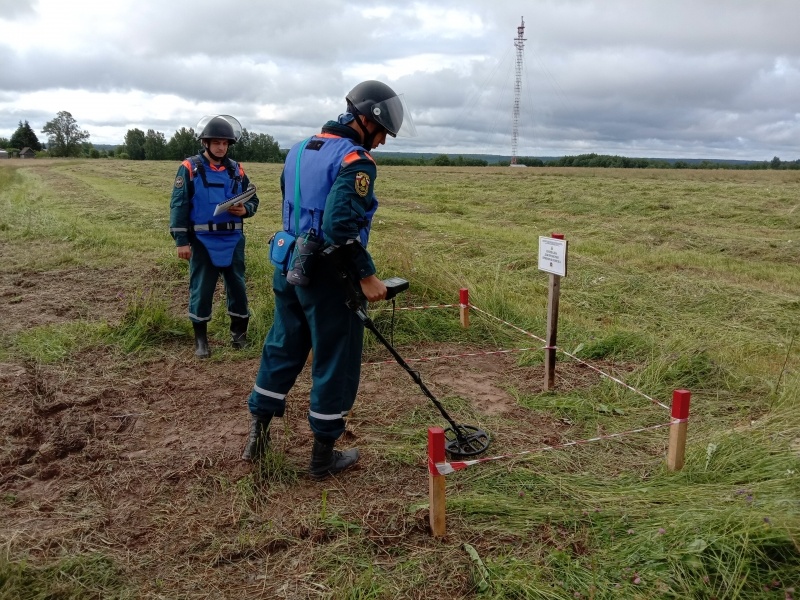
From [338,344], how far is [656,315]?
4.77m

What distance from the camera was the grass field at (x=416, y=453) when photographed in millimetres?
2463

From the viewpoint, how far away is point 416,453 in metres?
3.54

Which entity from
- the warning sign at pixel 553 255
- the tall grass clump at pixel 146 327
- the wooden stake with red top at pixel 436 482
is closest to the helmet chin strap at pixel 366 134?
the wooden stake with red top at pixel 436 482

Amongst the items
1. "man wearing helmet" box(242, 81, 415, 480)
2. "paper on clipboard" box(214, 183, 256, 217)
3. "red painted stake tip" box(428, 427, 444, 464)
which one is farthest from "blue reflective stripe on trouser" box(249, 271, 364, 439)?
"paper on clipboard" box(214, 183, 256, 217)

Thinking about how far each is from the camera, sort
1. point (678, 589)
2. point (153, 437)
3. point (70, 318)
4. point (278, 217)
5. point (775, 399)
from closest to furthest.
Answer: point (678, 589) → point (153, 437) → point (775, 399) → point (70, 318) → point (278, 217)

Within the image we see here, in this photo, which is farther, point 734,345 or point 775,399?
point 734,345

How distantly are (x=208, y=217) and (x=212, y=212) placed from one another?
2.1 inches

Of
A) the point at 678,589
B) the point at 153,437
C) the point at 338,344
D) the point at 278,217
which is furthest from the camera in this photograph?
the point at 278,217

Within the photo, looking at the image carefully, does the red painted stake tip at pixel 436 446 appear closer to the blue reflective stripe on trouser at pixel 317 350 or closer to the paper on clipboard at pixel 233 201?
the blue reflective stripe on trouser at pixel 317 350

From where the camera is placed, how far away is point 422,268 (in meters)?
6.87

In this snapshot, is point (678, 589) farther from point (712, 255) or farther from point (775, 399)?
point (712, 255)

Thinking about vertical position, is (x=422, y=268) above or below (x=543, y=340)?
above

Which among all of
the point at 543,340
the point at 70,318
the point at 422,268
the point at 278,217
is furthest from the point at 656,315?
the point at 278,217

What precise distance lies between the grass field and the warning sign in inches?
36.4
